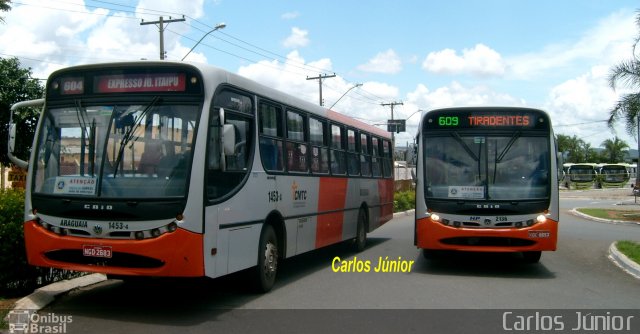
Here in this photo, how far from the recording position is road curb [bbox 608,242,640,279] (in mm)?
11648

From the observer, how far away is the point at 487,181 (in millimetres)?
11227

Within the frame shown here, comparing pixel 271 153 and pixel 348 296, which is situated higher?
pixel 271 153

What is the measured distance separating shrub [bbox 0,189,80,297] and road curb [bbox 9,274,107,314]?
33 centimetres

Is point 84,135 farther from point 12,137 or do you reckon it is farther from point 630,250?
point 630,250

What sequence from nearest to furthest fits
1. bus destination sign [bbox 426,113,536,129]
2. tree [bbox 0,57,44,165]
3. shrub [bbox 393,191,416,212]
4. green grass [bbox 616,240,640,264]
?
bus destination sign [bbox 426,113,536,129] → green grass [bbox 616,240,640,264] → tree [bbox 0,57,44,165] → shrub [bbox 393,191,416,212]

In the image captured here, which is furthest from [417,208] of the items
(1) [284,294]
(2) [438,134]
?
(1) [284,294]

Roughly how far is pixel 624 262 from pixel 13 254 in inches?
427

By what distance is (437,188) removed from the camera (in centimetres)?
1138

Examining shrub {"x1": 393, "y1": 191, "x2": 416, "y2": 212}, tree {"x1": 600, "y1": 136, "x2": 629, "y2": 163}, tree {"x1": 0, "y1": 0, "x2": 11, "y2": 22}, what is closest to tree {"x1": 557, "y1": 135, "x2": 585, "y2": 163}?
tree {"x1": 600, "y1": 136, "x2": 629, "y2": 163}

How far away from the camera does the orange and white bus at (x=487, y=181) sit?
1088 cm

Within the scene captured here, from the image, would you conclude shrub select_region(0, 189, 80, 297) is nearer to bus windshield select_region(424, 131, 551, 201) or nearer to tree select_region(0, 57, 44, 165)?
bus windshield select_region(424, 131, 551, 201)

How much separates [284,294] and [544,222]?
185 inches

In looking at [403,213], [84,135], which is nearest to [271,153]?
[84,135]

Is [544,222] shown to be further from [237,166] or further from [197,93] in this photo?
[197,93]
